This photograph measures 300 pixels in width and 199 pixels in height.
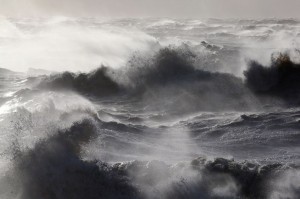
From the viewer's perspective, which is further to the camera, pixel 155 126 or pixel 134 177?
pixel 155 126

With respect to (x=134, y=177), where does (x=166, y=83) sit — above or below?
above

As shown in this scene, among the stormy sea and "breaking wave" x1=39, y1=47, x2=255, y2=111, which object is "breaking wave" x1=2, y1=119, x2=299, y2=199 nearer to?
the stormy sea

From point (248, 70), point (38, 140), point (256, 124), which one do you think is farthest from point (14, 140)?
point (248, 70)

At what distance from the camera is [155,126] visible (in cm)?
1141

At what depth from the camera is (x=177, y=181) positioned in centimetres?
769

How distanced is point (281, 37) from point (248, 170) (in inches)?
832

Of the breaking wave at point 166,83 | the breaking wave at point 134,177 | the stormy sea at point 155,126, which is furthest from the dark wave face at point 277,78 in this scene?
the breaking wave at point 134,177

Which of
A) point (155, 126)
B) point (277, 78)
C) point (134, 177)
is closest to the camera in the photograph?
point (134, 177)

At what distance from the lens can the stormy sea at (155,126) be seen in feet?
25.1

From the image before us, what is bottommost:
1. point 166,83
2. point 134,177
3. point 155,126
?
point 155,126

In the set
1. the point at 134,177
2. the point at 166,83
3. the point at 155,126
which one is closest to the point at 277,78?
the point at 166,83

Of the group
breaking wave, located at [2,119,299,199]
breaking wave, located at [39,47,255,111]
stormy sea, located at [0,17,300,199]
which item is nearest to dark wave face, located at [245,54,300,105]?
stormy sea, located at [0,17,300,199]

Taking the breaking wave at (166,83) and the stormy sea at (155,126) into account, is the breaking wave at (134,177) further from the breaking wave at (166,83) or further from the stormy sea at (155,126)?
the breaking wave at (166,83)

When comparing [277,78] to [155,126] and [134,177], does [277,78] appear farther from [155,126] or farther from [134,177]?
[134,177]
